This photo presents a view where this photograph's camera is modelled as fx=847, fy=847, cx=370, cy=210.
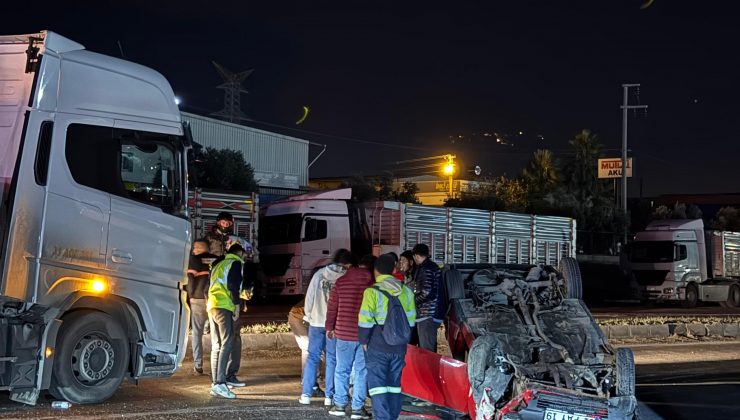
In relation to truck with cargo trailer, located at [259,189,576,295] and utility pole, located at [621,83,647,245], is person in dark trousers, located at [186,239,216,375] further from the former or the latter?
utility pole, located at [621,83,647,245]

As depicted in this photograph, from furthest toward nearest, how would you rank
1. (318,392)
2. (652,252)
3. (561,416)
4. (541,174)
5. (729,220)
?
1. (729,220)
2. (541,174)
3. (652,252)
4. (318,392)
5. (561,416)

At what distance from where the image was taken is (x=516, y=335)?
30.7 ft

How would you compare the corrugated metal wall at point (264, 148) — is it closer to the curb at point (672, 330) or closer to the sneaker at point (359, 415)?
the curb at point (672, 330)

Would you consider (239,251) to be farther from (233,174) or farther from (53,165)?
(233,174)

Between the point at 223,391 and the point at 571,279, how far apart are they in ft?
14.5

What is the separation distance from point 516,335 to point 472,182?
5316cm

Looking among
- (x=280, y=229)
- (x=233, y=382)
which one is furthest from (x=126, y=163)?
(x=280, y=229)

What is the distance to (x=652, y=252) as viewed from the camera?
3291cm

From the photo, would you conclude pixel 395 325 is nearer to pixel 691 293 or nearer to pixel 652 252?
pixel 652 252

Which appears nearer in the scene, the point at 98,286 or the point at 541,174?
the point at 98,286

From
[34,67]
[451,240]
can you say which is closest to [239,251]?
[34,67]

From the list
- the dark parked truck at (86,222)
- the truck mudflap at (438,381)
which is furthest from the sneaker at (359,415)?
the dark parked truck at (86,222)

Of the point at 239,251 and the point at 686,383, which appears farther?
the point at 686,383

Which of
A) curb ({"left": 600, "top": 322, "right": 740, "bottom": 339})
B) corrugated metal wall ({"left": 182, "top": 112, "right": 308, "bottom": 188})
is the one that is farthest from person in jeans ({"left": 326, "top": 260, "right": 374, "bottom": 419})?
corrugated metal wall ({"left": 182, "top": 112, "right": 308, "bottom": 188})
